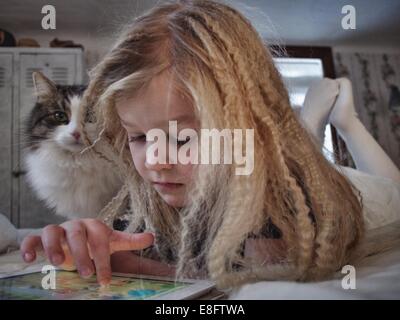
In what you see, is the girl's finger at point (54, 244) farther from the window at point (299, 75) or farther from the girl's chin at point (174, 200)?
the window at point (299, 75)

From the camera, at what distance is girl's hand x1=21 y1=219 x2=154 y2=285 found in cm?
41

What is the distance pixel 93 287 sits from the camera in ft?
1.28

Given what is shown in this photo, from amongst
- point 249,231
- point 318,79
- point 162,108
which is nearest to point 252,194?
point 249,231

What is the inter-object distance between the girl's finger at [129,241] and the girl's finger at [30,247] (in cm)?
9

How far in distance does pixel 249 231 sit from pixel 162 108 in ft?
0.62

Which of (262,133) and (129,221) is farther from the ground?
(262,133)

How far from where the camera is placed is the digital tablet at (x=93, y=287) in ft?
1.21

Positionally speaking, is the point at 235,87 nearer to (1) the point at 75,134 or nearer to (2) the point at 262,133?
(2) the point at 262,133

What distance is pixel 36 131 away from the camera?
1.71 feet

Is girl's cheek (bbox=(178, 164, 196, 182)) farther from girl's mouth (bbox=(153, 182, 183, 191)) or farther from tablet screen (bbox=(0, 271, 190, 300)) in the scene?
tablet screen (bbox=(0, 271, 190, 300))
